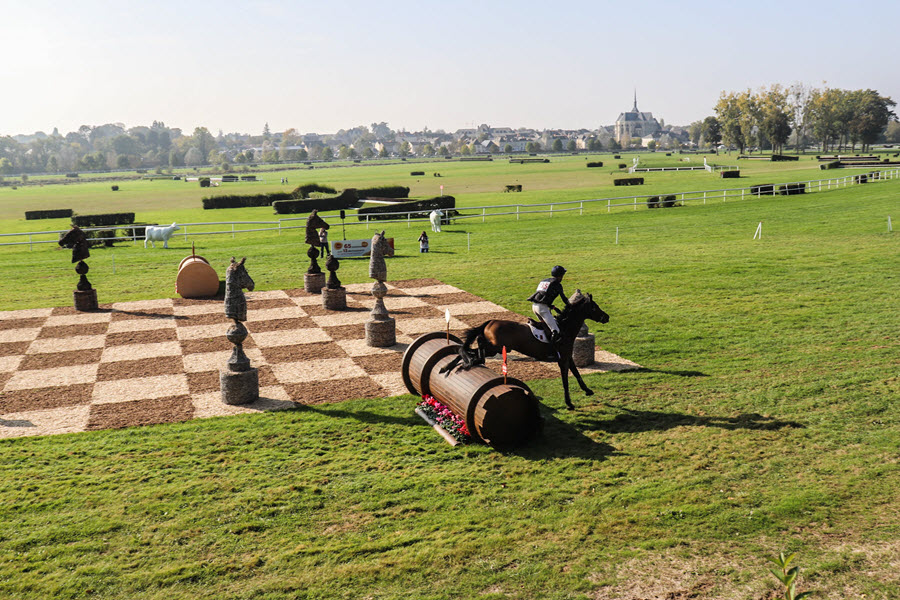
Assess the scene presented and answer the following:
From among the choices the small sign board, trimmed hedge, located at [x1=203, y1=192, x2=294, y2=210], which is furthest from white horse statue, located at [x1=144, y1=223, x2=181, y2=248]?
trimmed hedge, located at [x1=203, y1=192, x2=294, y2=210]

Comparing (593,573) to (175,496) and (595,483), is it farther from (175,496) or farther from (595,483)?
(175,496)

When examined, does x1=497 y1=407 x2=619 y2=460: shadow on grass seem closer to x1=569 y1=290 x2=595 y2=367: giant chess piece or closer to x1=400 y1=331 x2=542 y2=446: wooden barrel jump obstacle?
x1=400 y1=331 x2=542 y2=446: wooden barrel jump obstacle

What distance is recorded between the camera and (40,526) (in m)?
7.94

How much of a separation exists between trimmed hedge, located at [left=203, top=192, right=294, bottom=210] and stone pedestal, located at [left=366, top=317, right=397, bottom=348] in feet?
171

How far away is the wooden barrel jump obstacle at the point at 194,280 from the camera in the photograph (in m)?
21.0

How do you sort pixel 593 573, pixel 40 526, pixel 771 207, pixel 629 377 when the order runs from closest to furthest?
pixel 593 573 < pixel 40 526 < pixel 629 377 < pixel 771 207

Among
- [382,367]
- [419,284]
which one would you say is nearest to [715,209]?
[419,284]

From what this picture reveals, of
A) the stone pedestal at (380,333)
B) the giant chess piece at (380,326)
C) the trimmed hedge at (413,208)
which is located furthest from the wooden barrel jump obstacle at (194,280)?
the trimmed hedge at (413,208)

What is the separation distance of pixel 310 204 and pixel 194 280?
3669 cm

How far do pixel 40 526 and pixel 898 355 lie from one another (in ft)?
47.9

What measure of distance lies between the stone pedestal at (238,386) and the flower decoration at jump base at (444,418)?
2.93 meters

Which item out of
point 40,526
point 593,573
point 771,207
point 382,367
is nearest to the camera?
point 593,573

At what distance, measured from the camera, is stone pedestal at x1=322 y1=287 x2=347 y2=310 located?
62.9 ft

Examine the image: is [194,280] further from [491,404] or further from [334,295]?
[491,404]
